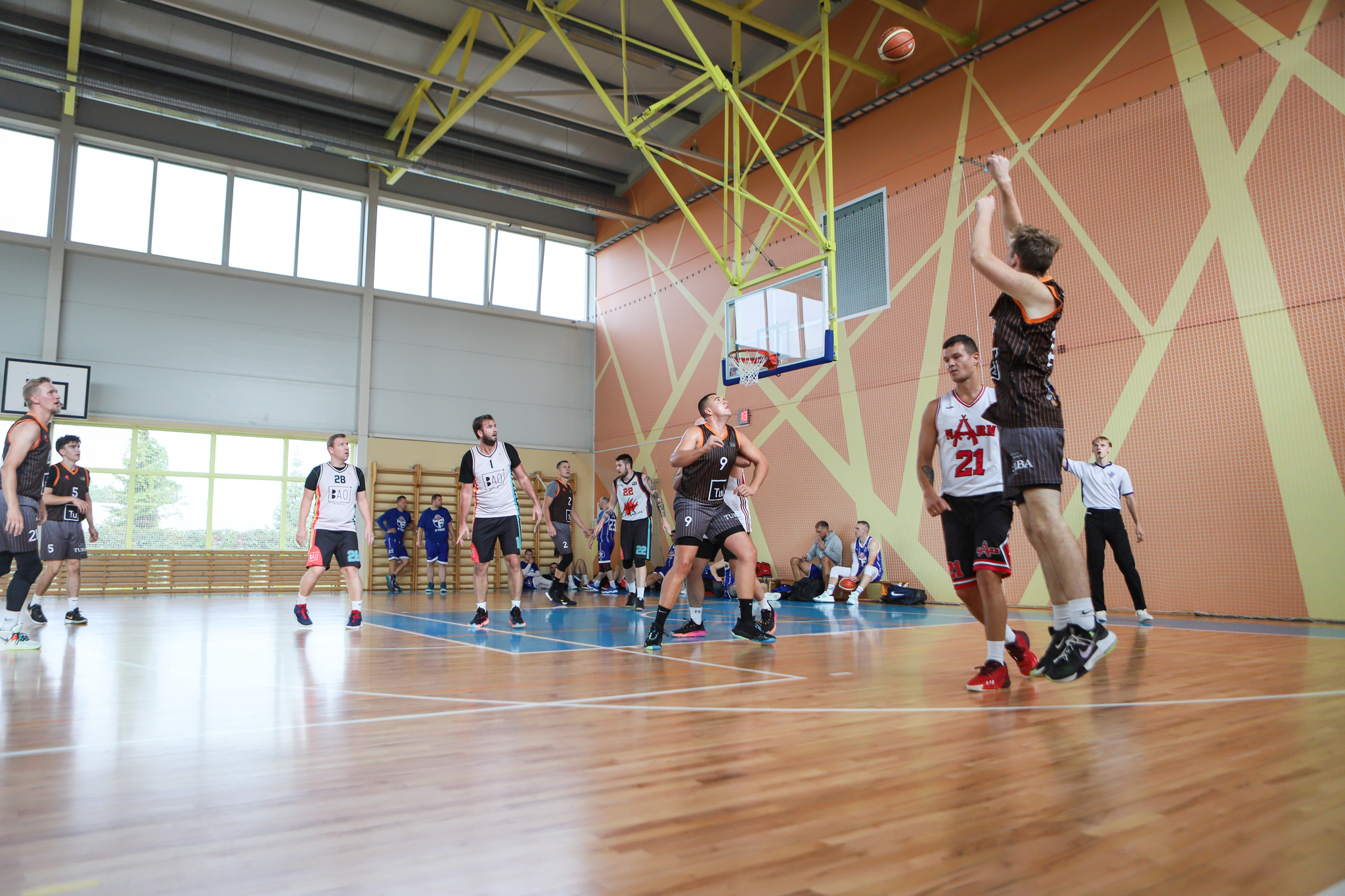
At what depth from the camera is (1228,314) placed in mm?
9188

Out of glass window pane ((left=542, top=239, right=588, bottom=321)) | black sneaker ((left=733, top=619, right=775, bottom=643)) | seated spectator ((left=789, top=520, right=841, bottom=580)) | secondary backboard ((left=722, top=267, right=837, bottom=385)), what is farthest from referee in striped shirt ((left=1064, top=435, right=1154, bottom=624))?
glass window pane ((left=542, top=239, right=588, bottom=321))

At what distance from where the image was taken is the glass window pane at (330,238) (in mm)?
17141

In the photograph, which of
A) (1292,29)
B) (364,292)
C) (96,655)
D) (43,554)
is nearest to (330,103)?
(364,292)

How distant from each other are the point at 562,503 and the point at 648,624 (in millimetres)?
3892

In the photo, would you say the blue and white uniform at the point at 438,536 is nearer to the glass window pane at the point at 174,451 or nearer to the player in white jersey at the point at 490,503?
the glass window pane at the point at 174,451

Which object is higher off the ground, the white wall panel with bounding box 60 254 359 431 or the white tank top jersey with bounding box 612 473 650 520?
the white wall panel with bounding box 60 254 359 431

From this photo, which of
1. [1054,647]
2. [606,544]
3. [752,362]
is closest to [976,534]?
[1054,647]

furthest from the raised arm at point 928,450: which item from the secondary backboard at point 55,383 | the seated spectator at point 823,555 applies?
the secondary backboard at point 55,383

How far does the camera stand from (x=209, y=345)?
Result: 1596 cm

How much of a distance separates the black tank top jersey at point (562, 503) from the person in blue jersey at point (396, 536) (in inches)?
235

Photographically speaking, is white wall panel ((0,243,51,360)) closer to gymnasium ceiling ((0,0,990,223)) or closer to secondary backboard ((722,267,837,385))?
gymnasium ceiling ((0,0,990,223))

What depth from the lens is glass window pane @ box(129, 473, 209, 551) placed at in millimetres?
15508

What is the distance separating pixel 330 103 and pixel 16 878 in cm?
1737

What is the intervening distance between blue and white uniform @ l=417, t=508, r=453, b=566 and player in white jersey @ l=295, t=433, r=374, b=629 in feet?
26.9
